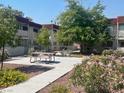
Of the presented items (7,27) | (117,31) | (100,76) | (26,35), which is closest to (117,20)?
(117,31)

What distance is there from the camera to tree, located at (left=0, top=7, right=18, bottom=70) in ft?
49.5

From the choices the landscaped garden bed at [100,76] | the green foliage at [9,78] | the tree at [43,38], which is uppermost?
the tree at [43,38]

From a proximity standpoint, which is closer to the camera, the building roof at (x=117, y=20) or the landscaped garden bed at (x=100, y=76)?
the landscaped garden bed at (x=100, y=76)

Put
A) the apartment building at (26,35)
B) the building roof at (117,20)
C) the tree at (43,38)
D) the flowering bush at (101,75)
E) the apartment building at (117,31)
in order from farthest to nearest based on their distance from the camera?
the apartment building at (117,31) → the building roof at (117,20) → the tree at (43,38) → the apartment building at (26,35) → the flowering bush at (101,75)

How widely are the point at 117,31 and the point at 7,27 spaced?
28.9 metres

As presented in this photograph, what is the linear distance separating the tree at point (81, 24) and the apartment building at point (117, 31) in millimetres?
2720

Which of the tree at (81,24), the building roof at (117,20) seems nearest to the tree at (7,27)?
the tree at (81,24)

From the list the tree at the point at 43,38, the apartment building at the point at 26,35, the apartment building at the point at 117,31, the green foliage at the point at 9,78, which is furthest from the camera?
the apartment building at the point at 117,31

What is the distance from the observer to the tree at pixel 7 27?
1510 cm

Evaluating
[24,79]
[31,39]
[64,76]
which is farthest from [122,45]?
[24,79]

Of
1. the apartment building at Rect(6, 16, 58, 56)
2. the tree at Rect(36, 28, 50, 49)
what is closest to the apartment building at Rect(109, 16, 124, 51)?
the tree at Rect(36, 28, 50, 49)

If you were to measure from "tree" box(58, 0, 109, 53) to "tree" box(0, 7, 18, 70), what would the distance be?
20464 mm

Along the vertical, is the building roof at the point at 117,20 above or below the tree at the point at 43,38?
above

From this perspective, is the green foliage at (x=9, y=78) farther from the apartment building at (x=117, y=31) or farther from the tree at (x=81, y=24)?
the apartment building at (x=117, y=31)
